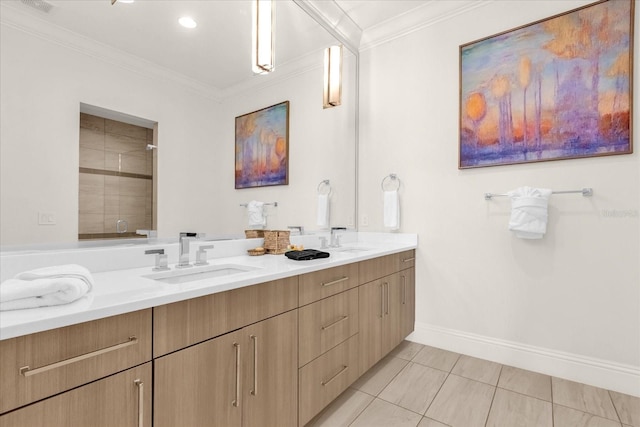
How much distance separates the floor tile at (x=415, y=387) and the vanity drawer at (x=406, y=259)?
27.3 inches

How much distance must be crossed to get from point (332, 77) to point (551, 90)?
1.53 metres

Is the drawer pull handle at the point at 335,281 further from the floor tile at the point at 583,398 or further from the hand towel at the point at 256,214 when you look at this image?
the floor tile at the point at 583,398

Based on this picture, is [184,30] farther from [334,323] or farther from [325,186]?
[334,323]

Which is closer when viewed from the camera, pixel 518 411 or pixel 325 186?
pixel 518 411

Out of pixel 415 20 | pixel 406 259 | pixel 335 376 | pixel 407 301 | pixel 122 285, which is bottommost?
pixel 335 376

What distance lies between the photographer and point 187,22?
159cm

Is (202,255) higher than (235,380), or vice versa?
(202,255)

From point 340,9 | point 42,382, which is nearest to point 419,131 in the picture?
point 340,9

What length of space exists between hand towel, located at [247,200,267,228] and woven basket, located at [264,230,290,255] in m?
0.08

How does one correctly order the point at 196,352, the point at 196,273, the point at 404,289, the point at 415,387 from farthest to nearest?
the point at 404,289 → the point at 415,387 → the point at 196,273 → the point at 196,352

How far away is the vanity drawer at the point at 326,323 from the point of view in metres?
1.39

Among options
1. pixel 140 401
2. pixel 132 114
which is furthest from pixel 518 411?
pixel 132 114

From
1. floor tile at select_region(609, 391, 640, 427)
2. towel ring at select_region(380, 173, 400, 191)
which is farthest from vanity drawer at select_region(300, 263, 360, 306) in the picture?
floor tile at select_region(609, 391, 640, 427)

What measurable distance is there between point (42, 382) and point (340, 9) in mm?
2906
